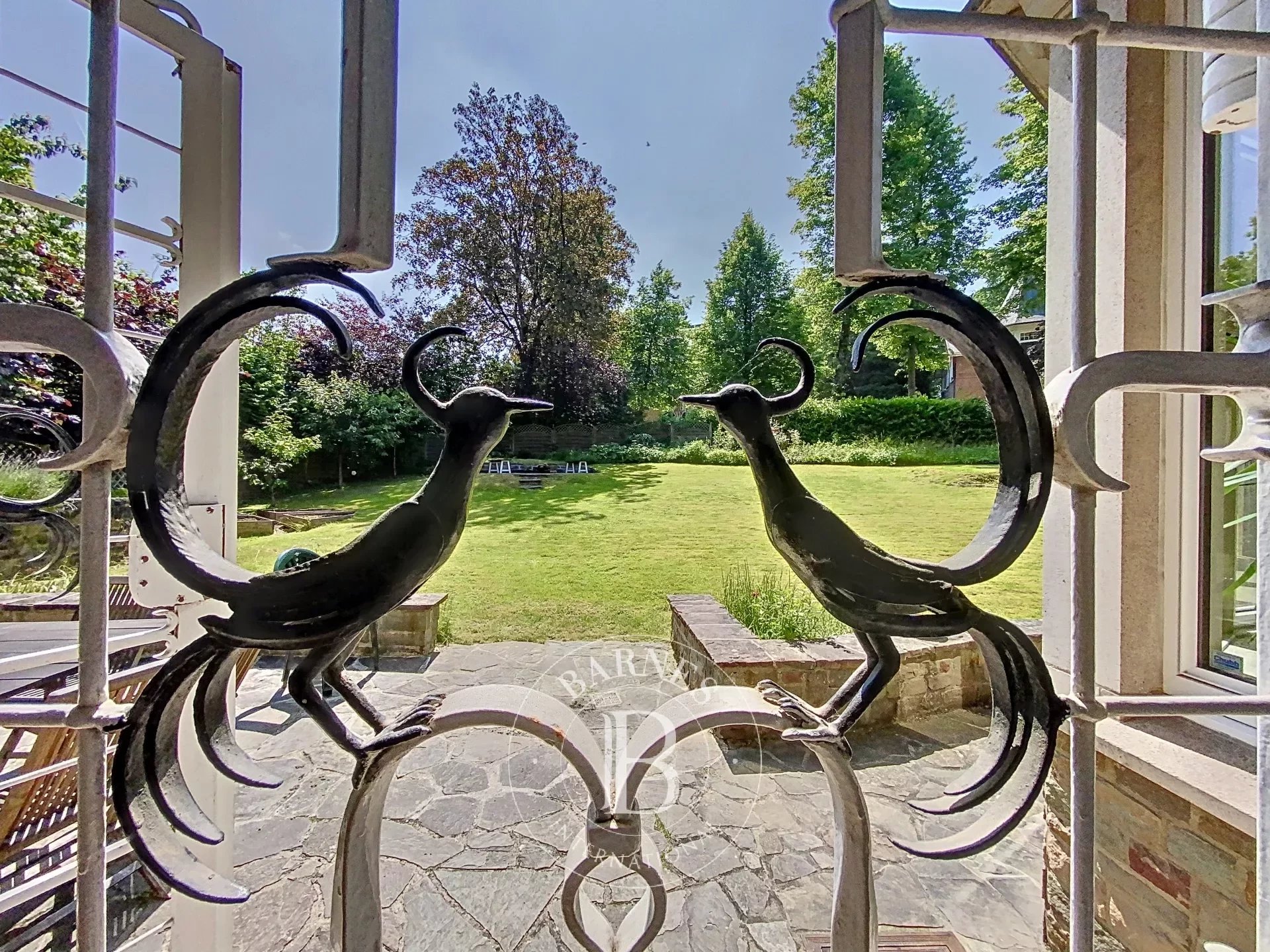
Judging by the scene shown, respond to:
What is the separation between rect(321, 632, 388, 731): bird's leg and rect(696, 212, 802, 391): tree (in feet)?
6.68

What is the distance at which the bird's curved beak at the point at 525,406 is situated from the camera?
1.37 feet

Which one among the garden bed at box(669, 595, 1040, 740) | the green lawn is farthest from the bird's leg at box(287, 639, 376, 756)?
the green lawn

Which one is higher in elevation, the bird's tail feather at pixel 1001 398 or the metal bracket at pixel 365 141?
the metal bracket at pixel 365 141

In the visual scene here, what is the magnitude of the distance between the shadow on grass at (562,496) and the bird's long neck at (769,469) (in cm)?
351

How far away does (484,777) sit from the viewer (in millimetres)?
2010

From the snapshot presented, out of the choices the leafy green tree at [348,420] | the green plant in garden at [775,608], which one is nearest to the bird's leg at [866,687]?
the green plant in garden at [775,608]

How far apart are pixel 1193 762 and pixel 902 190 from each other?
2.47m

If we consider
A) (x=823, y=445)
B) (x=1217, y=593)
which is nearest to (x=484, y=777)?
(x=1217, y=593)

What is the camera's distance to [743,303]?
107 inches

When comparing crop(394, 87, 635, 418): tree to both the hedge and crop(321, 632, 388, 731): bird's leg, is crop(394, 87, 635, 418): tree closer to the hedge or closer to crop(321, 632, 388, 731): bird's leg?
the hedge

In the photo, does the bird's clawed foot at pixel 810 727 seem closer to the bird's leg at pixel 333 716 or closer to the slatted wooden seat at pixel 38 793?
the bird's leg at pixel 333 716

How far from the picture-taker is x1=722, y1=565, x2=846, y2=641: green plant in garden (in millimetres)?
2838

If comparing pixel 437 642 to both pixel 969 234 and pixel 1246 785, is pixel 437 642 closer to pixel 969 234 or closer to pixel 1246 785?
pixel 1246 785

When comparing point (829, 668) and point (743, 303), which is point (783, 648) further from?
point (743, 303)
